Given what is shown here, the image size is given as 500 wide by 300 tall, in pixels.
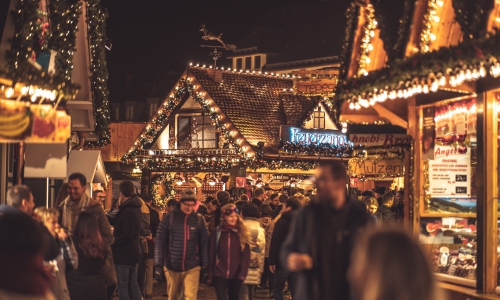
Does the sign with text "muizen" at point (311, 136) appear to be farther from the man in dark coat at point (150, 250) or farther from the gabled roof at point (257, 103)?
the man in dark coat at point (150, 250)

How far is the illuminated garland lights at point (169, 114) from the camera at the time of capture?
105ft

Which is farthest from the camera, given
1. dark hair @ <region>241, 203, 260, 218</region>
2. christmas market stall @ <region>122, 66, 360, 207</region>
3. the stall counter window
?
christmas market stall @ <region>122, 66, 360, 207</region>

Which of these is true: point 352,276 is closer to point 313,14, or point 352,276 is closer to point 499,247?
point 499,247

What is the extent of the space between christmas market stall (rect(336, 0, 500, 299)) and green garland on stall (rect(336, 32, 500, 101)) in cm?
1

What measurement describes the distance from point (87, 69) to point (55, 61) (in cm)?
519

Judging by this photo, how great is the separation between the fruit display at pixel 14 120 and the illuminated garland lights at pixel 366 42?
13.1 feet

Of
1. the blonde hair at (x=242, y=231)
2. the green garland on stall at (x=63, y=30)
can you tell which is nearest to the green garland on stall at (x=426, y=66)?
the blonde hair at (x=242, y=231)

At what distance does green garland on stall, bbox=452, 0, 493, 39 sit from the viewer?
817 cm

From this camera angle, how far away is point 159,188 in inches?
1251

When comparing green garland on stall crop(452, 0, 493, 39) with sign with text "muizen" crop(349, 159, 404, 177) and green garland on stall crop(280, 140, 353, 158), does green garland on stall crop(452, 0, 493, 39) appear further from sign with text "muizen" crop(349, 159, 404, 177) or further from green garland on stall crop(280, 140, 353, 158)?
green garland on stall crop(280, 140, 353, 158)

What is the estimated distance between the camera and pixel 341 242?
6328mm

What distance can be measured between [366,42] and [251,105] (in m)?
22.6

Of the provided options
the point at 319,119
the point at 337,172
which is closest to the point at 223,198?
the point at 337,172

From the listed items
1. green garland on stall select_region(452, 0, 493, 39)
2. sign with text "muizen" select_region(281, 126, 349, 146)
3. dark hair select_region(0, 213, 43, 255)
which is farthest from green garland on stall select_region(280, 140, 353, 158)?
dark hair select_region(0, 213, 43, 255)
